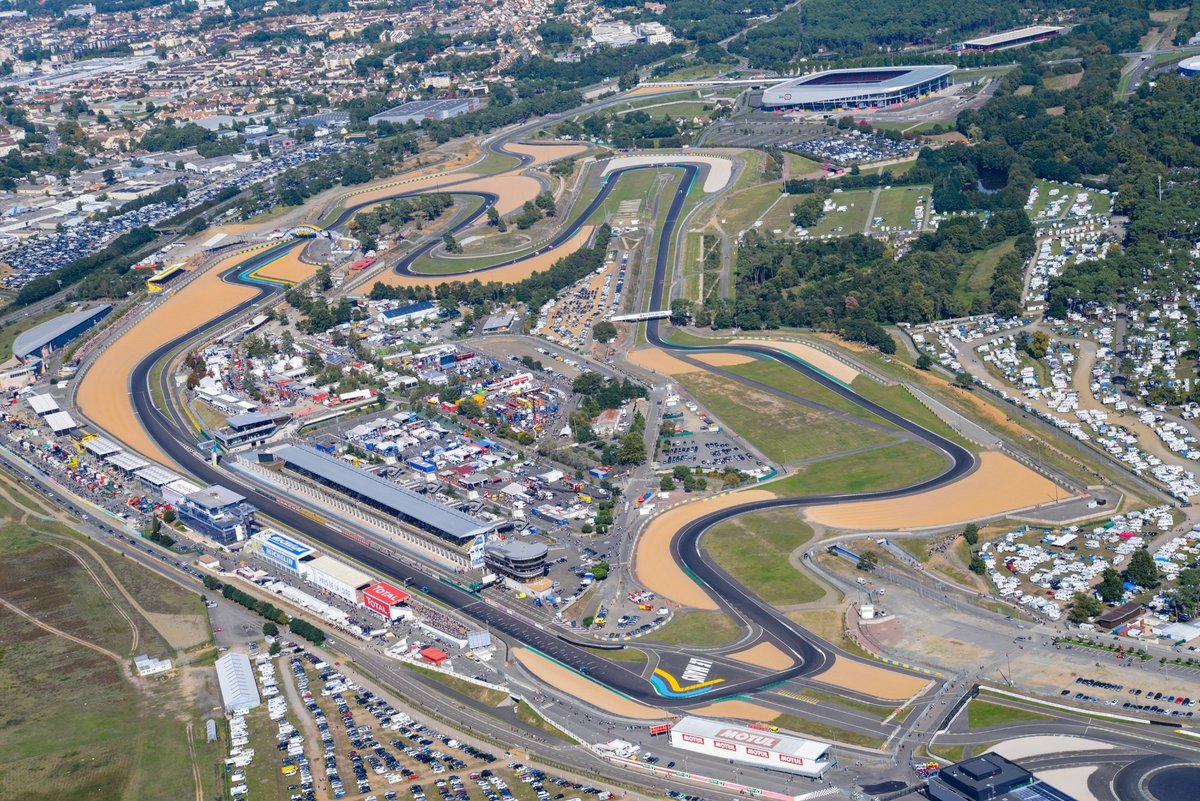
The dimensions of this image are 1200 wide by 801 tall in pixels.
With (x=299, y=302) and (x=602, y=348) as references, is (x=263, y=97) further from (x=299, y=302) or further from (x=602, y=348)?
(x=602, y=348)

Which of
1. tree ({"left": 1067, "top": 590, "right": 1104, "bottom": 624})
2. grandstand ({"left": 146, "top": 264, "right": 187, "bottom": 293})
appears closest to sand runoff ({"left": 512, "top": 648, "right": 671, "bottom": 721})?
tree ({"left": 1067, "top": 590, "right": 1104, "bottom": 624})

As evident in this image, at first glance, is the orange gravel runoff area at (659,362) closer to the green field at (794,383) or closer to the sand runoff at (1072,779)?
the green field at (794,383)

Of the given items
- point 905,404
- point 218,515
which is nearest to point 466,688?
point 218,515

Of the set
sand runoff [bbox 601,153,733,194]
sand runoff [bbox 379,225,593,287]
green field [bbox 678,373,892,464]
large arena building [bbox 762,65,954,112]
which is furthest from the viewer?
large arena building [bbox 762,65,954,112]

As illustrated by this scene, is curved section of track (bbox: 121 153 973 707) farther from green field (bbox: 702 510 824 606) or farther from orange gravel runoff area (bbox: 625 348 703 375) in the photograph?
orange gravel runoff area (bbox: 625 348 703 375)

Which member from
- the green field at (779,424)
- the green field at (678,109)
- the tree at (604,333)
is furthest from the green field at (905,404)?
the green field at (678,109)
